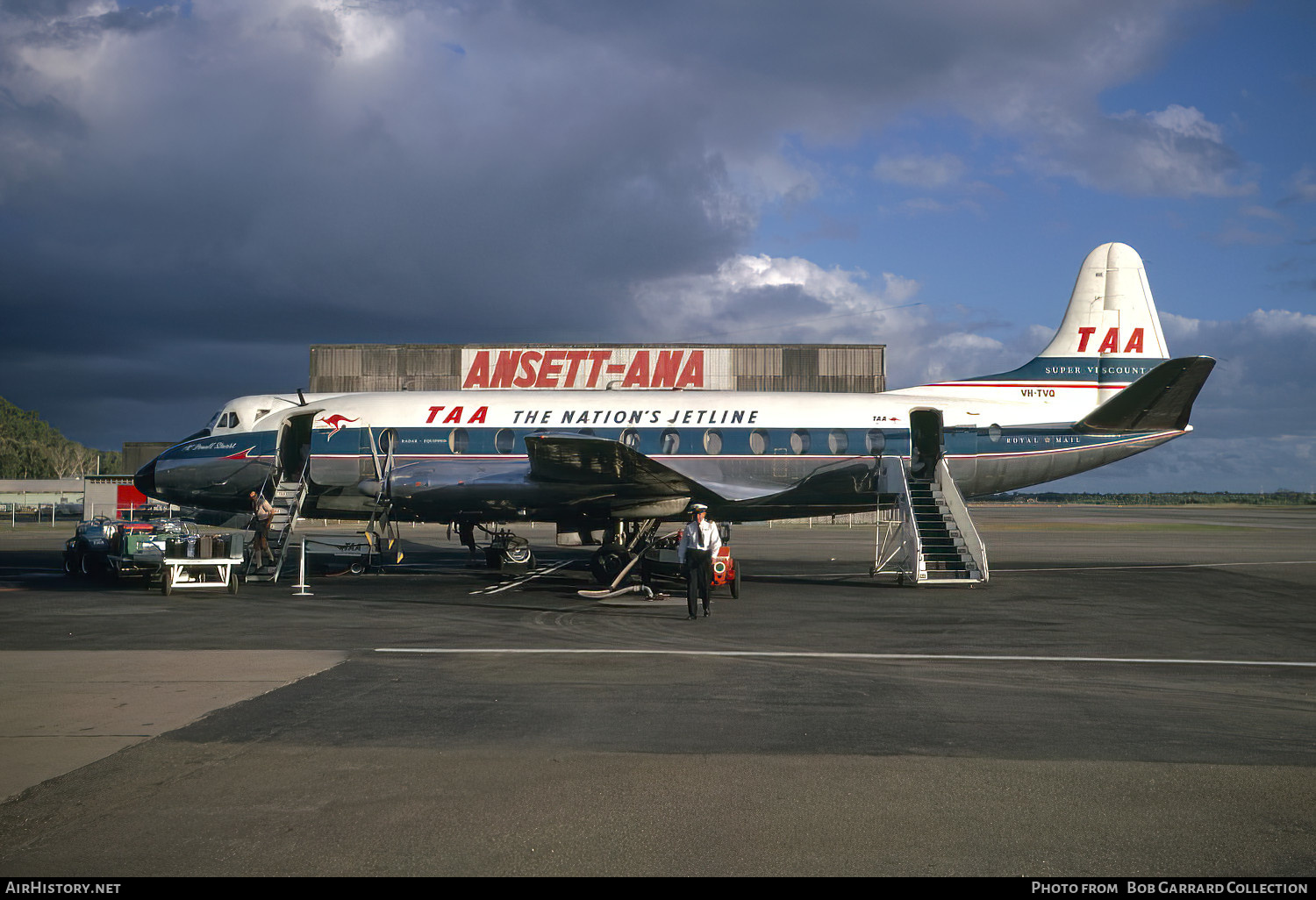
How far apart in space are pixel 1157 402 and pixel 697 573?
12308mm

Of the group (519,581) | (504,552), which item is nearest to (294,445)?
(504,552)

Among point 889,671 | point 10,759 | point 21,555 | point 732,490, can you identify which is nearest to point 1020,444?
point 732,490

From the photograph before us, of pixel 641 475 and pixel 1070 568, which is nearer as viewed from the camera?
pixel 641 475

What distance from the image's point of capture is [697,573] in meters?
14.1

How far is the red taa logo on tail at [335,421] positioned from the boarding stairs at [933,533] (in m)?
12.4

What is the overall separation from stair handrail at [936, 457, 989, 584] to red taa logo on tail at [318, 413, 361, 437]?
13495 millimetres

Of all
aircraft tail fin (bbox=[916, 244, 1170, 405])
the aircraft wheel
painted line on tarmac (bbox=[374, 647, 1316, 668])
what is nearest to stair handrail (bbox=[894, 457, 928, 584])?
aircraft tail fin (bbox=[916, 244, 1170, 405])

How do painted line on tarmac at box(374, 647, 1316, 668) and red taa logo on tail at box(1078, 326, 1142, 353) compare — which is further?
red taa logo on tail at box(1078, 326, 1142, 353)

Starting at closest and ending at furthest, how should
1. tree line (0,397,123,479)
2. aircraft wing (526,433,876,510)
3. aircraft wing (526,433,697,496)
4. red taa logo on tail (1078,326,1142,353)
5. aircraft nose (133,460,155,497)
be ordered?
1. aircraft wing (526,433,697,496)
2. aircraft wing (526,433,876,510)
3. aircraft nose (133,460,155,497)
4. red taa logo on tail (1078,326,1142,353)
5. tree line (0,397,123,479)

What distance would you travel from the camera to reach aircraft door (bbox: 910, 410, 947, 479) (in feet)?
68.9

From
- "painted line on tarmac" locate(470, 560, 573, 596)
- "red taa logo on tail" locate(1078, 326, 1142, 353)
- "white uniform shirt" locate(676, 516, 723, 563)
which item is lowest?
"painted line on tarmac" locate(470, 560, 573, 596)

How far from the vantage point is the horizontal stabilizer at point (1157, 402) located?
18.8 m

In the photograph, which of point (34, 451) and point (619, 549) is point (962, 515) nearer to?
point (619, 549)

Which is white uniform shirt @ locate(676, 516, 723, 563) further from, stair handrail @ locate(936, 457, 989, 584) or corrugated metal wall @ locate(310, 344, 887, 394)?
corrugated metal wall @ locate(310, 344, 887, 394)
